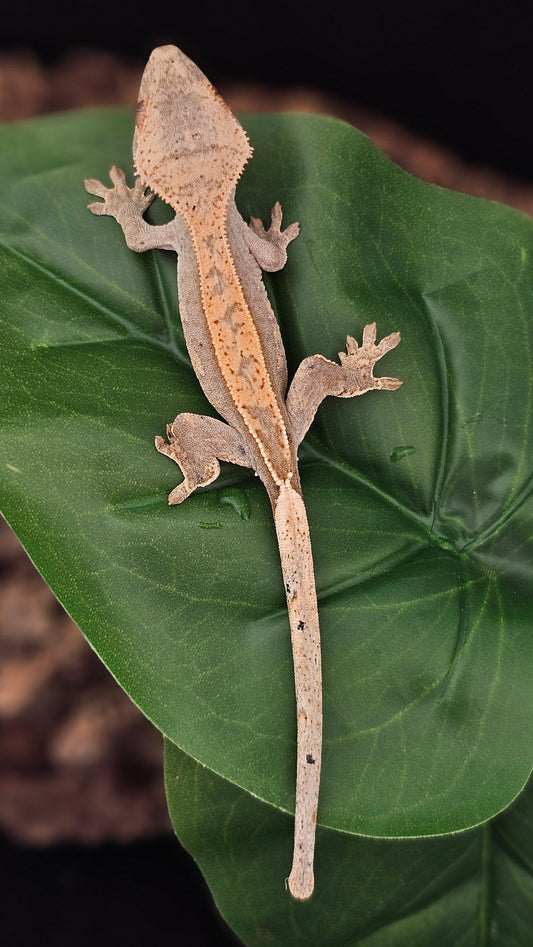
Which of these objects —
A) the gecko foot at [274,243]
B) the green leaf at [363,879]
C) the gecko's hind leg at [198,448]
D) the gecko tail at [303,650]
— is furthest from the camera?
the green leaf at [363,879]

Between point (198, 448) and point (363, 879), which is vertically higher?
point (198, 448)

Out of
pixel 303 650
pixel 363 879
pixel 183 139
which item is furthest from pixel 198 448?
pixel 363 879


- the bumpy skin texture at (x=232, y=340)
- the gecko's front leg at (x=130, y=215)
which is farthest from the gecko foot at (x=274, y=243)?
the gecko's front leg at (x=130, y=215)

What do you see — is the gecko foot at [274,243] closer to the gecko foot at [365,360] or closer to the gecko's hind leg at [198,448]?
the gecko foot at [365,360]

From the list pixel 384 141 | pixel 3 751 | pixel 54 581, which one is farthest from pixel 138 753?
pixel 384 141

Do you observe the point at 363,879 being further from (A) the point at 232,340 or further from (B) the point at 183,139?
(B) the point at 183,139
